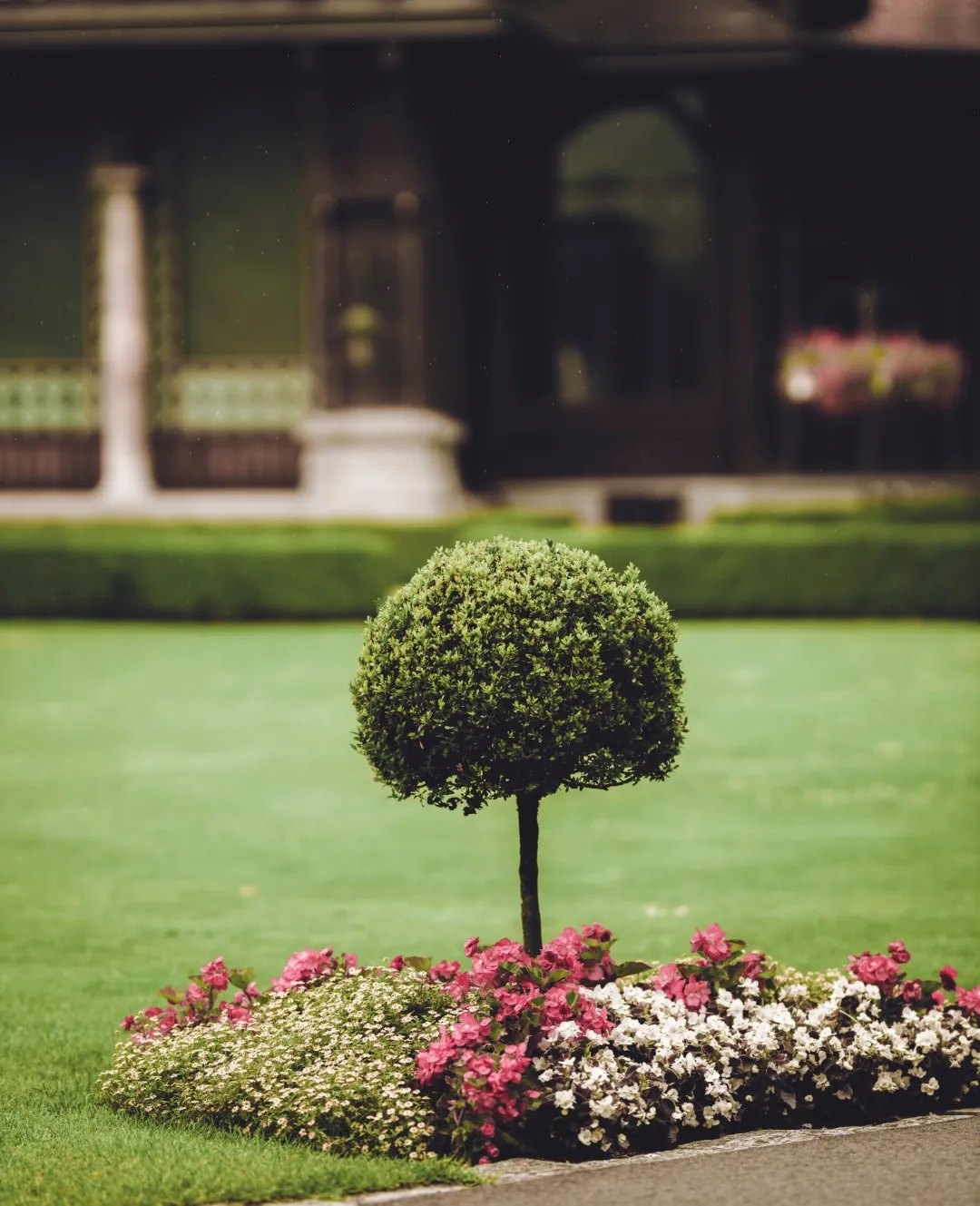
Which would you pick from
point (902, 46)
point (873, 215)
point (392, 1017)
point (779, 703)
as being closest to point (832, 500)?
point (873, 215)

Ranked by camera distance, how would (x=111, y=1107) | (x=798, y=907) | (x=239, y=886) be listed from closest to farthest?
(x=111, y=1107) < (x=798, y=907) < (x=239, y=886)

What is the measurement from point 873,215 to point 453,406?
20.6ft

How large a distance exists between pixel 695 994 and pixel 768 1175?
0.85 m

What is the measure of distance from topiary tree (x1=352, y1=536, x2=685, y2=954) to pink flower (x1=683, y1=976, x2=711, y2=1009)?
52 cm

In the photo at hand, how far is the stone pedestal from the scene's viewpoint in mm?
23688

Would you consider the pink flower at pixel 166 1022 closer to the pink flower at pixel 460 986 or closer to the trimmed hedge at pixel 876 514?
the pink flower at pixel 460 986

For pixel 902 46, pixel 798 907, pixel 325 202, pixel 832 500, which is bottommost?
pixel 798 907

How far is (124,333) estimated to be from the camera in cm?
2523

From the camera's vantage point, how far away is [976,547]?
20.1 metres

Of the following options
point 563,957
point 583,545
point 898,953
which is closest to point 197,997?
point 563,957

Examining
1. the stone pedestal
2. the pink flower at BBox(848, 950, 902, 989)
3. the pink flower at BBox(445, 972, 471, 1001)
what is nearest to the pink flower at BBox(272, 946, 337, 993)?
the pink flower at BBox(445, 972, 471, 1001)

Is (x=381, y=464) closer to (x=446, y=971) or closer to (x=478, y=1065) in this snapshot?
(x=446, y=971)

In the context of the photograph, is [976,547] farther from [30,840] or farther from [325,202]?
[30,840]

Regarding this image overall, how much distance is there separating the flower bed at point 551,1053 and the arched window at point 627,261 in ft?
68.5
